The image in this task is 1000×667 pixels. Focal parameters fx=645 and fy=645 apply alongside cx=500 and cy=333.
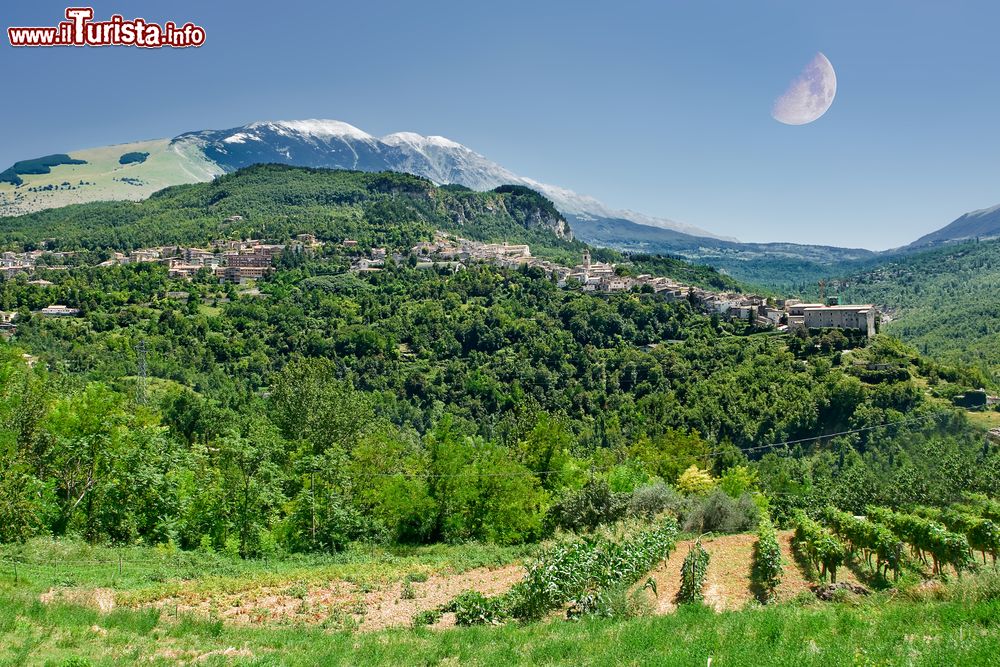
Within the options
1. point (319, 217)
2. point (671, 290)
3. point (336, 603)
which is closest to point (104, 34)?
point (336, 603)

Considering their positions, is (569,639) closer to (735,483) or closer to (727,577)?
(727,577)

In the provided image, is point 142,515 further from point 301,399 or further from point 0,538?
point 301,399

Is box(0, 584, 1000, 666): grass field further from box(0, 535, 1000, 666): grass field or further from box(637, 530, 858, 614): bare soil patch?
box(637, 530, 858, 614): bare soil patch

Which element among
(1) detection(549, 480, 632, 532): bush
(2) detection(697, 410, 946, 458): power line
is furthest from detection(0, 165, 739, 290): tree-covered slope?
(1) detection(549, 480, 632, 532): bush

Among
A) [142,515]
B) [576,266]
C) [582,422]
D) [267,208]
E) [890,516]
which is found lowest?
[582,422]

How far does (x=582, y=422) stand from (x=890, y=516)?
142 ft

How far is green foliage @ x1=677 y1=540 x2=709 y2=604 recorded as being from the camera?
491 inches

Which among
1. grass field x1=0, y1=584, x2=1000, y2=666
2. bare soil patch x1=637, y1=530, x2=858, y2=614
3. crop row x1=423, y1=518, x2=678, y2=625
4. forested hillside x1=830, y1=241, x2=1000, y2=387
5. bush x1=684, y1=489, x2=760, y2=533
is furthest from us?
forested hillside x1=830, y1=241, x2=1000, y2=387

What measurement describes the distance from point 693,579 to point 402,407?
53.7 m

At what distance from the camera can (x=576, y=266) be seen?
12712 cm

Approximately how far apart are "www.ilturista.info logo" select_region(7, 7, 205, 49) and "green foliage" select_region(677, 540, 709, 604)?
66.2ft

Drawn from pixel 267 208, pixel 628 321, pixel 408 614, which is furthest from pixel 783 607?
pixel 267 208

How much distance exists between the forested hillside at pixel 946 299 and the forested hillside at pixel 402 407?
2245cm

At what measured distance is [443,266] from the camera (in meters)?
110
